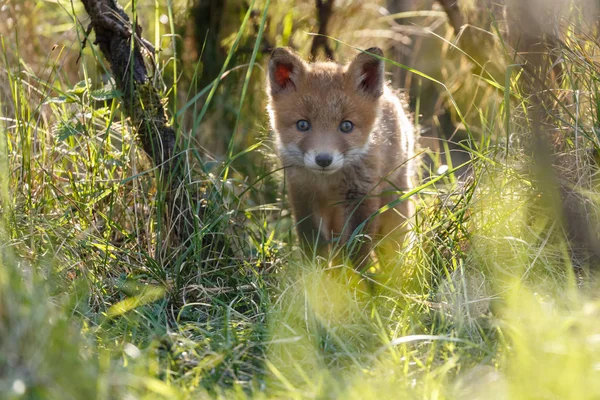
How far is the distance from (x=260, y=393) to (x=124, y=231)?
1.63 meters

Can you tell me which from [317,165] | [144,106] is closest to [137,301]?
[144,106]

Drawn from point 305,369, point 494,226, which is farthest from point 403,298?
point 305,369

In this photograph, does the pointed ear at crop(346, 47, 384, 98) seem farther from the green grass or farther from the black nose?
the green grass

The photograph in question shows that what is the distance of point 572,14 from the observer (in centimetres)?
382

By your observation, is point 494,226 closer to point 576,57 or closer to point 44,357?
point 576,57

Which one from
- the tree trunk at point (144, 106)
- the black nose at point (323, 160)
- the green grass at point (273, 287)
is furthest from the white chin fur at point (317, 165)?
the tree trunk at point (144, 106)

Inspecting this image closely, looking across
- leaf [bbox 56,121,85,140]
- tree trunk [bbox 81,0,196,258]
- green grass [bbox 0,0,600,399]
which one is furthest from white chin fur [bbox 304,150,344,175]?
leaf [bbox 56,121,85,140]

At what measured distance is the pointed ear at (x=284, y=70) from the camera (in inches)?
167

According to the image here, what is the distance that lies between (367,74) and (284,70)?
1.80ft

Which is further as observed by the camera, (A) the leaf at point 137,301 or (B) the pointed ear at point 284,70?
(B) the pointed ear at point 284,70

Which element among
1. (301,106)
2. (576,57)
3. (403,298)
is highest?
(576,57)

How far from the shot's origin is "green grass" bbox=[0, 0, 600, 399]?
6.97ft

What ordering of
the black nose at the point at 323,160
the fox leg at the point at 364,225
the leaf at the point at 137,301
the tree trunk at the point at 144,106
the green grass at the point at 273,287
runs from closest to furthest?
1. the green grass at the point at 273,287
2. the leaf at the point at 137,301
3. the tree trunk at the point at 144,106
4. the black nose at the point at 323,160
5. the fox leg at the point at 364,225

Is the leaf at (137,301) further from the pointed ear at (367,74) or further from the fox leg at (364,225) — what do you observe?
the pointed ear at (367,74)
